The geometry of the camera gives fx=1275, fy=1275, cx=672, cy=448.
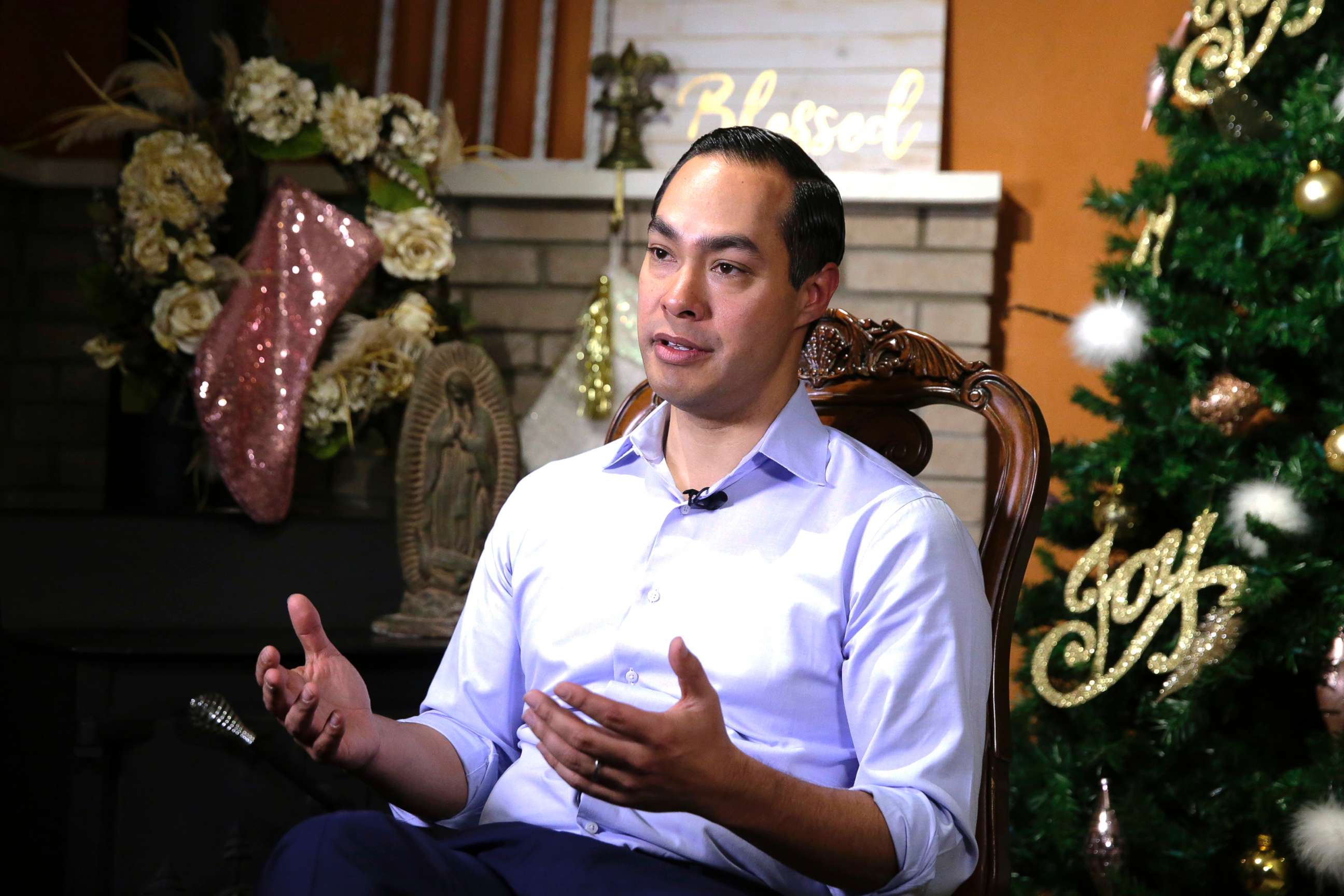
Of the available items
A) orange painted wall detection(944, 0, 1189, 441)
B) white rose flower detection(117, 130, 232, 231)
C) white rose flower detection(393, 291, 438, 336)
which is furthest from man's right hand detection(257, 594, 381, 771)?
orange painted wall detection(944, 0, 1189, 441)

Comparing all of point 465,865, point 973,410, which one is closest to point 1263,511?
point 973,410

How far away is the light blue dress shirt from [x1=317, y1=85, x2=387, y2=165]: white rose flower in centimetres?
128

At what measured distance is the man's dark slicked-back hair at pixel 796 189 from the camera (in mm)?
1410

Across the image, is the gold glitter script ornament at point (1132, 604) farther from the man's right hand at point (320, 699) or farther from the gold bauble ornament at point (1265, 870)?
the man's right hand at point (320, 699)

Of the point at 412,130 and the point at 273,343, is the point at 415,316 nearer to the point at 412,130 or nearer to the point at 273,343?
the point at 273,343

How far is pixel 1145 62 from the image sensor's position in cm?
297

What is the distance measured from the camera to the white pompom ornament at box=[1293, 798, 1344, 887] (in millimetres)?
1986

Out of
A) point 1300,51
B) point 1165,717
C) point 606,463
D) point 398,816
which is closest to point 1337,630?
point 1165,717

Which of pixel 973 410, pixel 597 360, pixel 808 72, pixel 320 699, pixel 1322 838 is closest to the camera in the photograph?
pixel 320 699

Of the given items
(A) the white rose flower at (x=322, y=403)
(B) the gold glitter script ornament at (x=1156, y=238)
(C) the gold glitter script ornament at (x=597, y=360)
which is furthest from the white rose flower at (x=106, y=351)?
(B) the gold glitter script ornament at (x=1156, y=238)

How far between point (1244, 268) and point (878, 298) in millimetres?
878

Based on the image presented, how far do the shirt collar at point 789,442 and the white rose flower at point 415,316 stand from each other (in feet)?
3.70

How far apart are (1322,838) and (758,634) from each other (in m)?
1.23

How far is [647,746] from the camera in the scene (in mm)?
1003
